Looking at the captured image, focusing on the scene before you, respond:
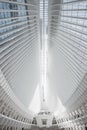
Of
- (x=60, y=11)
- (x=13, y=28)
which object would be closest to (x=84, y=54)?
(x=60, y=11)

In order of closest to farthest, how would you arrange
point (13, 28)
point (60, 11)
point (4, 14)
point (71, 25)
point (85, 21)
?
1. point (4, 14)
2. point (85, 21)
3. point (13, 28)
4. point (71, 25)
5. point (60, 11)

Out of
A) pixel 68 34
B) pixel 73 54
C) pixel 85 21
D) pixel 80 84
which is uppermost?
pixel 85 21

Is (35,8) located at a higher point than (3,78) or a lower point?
higher

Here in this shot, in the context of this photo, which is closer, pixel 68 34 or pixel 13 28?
pixel 13 28

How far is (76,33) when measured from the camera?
37.8m

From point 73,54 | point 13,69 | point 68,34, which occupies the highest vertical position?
point 68,34

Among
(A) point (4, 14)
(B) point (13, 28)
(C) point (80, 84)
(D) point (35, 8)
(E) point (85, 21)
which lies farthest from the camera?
(C) point (80, 84)

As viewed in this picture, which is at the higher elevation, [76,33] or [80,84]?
[76,33]

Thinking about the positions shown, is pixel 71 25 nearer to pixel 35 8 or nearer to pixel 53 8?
pixel 53 8

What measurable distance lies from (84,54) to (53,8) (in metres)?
9.63

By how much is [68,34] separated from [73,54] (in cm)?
494

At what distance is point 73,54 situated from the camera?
45.0 m

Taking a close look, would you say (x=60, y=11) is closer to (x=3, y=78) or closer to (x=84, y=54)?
(x=84, y=54)

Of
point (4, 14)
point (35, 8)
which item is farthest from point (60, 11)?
point (4, 14)
